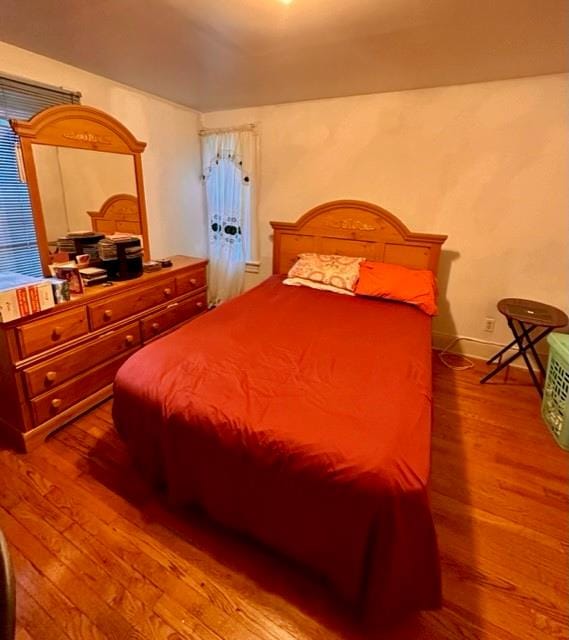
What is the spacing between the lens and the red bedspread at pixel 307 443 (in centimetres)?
107

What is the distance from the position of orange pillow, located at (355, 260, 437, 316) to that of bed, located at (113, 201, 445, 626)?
512mm

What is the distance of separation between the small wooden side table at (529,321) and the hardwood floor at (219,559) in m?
0.75

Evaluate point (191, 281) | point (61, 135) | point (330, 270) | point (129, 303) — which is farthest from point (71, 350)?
point (330, 270)

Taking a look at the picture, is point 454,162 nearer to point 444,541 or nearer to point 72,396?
point 444,541

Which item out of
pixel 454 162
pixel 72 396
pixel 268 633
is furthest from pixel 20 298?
pixel 454 162

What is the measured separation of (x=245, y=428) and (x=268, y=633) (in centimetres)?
67

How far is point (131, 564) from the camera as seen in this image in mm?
1355

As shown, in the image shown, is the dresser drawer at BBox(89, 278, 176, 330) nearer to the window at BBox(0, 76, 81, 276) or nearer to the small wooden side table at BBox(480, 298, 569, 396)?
the window at BBox(0, 76, 81, 276)

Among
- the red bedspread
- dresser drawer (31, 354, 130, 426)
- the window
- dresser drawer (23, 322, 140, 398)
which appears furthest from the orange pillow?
the window

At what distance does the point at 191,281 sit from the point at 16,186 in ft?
4.24

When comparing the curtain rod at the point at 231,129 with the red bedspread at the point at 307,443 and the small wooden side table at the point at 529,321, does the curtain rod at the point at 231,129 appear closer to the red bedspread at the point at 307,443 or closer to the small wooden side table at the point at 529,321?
the red bedspread at the point at 307,443

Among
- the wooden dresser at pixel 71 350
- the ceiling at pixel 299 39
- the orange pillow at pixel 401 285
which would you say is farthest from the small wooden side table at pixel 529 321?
the wooden dresser at pixel 71 350

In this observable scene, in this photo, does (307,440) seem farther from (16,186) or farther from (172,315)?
(16,186)

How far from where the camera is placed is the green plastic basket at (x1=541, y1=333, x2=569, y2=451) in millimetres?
1983
